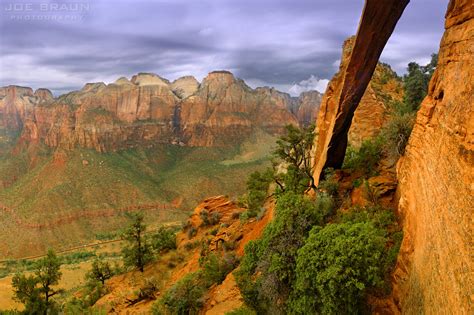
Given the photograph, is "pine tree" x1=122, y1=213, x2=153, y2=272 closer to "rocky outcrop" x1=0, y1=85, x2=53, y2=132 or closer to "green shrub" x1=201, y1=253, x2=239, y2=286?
"green shrub" x1=201, y1=253, x2=239, y2=286

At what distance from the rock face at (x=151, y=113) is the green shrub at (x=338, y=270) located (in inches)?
3887

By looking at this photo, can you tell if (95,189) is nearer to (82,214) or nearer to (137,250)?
(82,214)

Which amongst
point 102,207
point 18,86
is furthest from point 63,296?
point 18,86

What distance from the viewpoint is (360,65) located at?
15.8m

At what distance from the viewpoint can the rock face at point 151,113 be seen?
113625 millimetres

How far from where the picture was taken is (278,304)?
1331 centimetres

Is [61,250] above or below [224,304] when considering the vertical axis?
below

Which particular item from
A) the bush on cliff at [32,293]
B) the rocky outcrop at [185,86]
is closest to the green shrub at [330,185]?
the bush on cliff at [32,293]

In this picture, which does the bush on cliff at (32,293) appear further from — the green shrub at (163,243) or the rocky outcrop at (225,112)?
the rocky outcrop at (225,112)

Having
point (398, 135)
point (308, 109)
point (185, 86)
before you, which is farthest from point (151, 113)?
point (398, 135)

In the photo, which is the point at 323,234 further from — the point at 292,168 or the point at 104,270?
the point at 104,270

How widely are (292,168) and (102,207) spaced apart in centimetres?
6965

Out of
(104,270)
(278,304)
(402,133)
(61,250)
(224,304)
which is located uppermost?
(402,133)

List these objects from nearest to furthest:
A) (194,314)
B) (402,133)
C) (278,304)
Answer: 1. (278,304)
2. (402,133)
3. (194,314)
